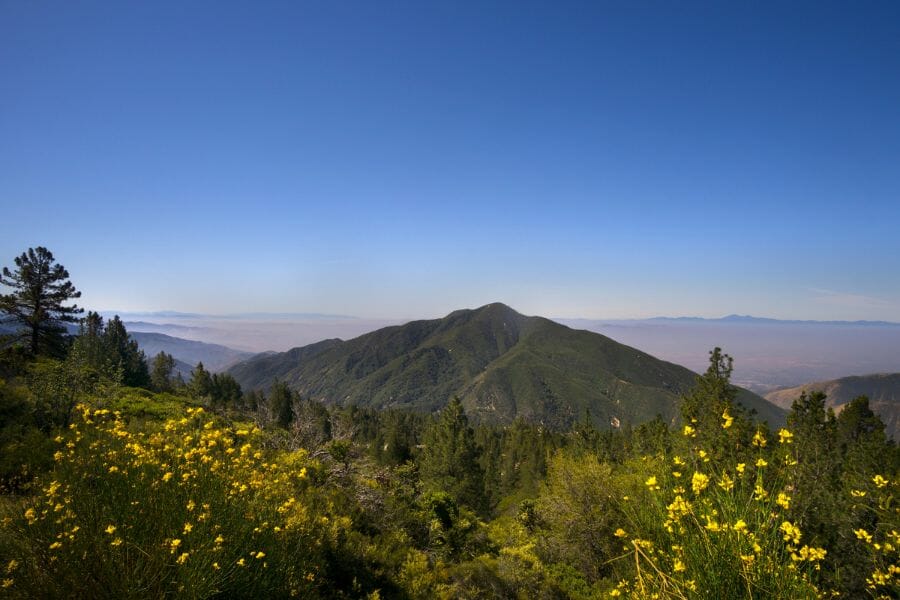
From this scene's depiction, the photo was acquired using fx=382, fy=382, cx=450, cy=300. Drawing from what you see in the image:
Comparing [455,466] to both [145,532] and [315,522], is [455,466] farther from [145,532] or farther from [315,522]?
[145,532]

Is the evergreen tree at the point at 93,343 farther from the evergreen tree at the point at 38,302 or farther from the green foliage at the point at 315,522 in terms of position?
the green foliage at the point at 315,522

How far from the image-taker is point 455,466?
35.6 meters

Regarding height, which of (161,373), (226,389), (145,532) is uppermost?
(145,532)

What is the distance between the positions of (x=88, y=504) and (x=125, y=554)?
864mm

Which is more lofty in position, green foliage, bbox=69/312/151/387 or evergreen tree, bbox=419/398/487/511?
green foliage, bbox=69/312/151/387

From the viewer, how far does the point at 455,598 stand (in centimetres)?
903

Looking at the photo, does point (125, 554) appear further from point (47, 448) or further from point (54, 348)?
point (54, 348)

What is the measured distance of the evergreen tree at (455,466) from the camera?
34625 mm

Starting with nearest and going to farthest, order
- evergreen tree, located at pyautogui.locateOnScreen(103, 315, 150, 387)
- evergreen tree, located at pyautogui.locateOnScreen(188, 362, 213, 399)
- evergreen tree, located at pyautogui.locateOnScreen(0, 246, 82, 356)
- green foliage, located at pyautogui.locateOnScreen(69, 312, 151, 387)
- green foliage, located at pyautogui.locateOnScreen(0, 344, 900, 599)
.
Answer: green foliage, located at pyautogui.locateOnScreen(0, 344, 900, 599)
evergreen tree, located at pyautogui.locateOnScreen(0, 246, 82, 356)
green foliage, located at pyautogui.locateOnScreen(69, 312, 151, 387)
evergreen tree, located at pyautogui.locateOnScreen(103, 315, 150, 387)
evergreen tree, located at pyautogui.locateOnScreen(188, 362, 213, 399)

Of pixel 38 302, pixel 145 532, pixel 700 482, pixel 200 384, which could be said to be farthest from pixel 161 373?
pixel 700 482

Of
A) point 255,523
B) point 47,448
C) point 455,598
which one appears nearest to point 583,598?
point 455,598

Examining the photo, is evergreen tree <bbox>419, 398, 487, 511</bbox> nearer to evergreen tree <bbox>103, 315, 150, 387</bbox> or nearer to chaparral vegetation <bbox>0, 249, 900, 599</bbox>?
chaparral vegetation <bbox>0, 249, 900, 599</bbox>

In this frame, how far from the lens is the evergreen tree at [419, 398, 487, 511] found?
1363 inches

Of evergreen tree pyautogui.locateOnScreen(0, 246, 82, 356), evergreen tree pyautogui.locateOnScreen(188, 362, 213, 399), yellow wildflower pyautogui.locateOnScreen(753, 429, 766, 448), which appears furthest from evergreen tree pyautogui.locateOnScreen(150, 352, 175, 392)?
yellow wildflower pyautogui.locateOnScreen(753, 429, 766, 448)
